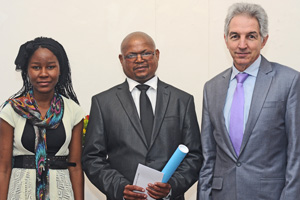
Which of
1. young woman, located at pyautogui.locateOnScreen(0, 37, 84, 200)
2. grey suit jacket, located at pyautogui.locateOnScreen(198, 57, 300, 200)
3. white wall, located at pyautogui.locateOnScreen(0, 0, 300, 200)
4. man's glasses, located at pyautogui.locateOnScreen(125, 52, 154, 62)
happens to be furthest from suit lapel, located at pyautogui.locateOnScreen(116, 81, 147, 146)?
white wall, located at pyautogui.locateOnScreen(0, 0, 300, 200)

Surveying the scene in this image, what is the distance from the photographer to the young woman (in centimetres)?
326

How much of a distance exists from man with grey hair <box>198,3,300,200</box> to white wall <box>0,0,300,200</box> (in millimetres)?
1873

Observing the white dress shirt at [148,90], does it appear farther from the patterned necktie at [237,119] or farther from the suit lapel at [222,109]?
the patterned necktie at [237,119]

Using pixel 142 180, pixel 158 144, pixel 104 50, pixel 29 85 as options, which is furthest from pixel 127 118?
pixel 104 50

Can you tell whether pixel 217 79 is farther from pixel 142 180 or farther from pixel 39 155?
pixel 39 155

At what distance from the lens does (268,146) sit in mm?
2990

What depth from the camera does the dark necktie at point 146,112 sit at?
336 centimetres

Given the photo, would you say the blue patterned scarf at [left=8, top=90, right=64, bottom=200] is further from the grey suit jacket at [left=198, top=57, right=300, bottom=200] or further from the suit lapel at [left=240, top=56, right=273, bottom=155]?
the suit lapel at [left=240, top=56, right=273, bottom=155]

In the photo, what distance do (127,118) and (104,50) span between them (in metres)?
1.96

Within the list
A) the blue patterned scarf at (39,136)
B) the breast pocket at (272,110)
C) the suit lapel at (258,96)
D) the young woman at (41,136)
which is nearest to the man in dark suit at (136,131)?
the young woman at (41,136)

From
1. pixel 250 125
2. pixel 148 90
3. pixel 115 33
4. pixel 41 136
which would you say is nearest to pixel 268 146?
pixel 250 125

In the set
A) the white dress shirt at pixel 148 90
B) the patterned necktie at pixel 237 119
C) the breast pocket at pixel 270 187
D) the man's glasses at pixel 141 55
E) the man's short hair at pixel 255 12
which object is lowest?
the breast pocket at pixel 270 187

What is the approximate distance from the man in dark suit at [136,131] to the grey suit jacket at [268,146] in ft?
1.15

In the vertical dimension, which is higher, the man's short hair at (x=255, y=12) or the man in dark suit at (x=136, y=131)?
the man's short hair at (x=255, y=12)
